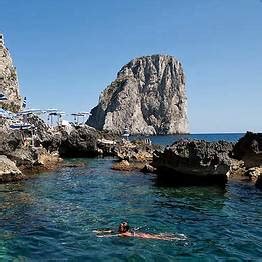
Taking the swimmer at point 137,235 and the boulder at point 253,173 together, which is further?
the boulder at point 253,173

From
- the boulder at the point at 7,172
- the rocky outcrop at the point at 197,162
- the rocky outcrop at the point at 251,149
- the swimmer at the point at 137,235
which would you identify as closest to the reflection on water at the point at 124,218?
the swimmer at the point at 137,235

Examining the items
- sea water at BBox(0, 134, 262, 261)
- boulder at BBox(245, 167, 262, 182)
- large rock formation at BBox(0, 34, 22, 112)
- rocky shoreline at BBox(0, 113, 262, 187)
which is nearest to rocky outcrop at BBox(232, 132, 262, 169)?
rocky shoreline at BBox(0, 113, 262, 187)

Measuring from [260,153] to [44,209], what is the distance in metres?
27.9

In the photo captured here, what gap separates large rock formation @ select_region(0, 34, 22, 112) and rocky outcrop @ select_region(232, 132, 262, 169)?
63755 mm

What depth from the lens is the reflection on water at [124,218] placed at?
63.4 feet

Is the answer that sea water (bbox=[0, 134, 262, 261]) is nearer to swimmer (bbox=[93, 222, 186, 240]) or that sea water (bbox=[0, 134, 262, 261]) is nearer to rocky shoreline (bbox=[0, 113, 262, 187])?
swimmer (bbox=[93, 222, 186, 240])

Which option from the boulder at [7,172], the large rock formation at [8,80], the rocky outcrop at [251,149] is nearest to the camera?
the boulder at [7,172]

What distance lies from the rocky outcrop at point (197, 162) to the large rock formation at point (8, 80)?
224ft

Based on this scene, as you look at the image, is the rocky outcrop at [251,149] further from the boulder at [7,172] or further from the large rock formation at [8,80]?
the large rock formation at [8,80]

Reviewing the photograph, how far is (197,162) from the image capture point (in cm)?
3681

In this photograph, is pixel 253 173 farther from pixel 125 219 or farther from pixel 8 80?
pixel 8 80

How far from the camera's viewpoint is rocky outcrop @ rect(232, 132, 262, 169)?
4744cm

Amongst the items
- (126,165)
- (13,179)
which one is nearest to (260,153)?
(126,165)

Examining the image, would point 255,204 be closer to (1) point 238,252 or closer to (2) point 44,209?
(1) point 238,252
